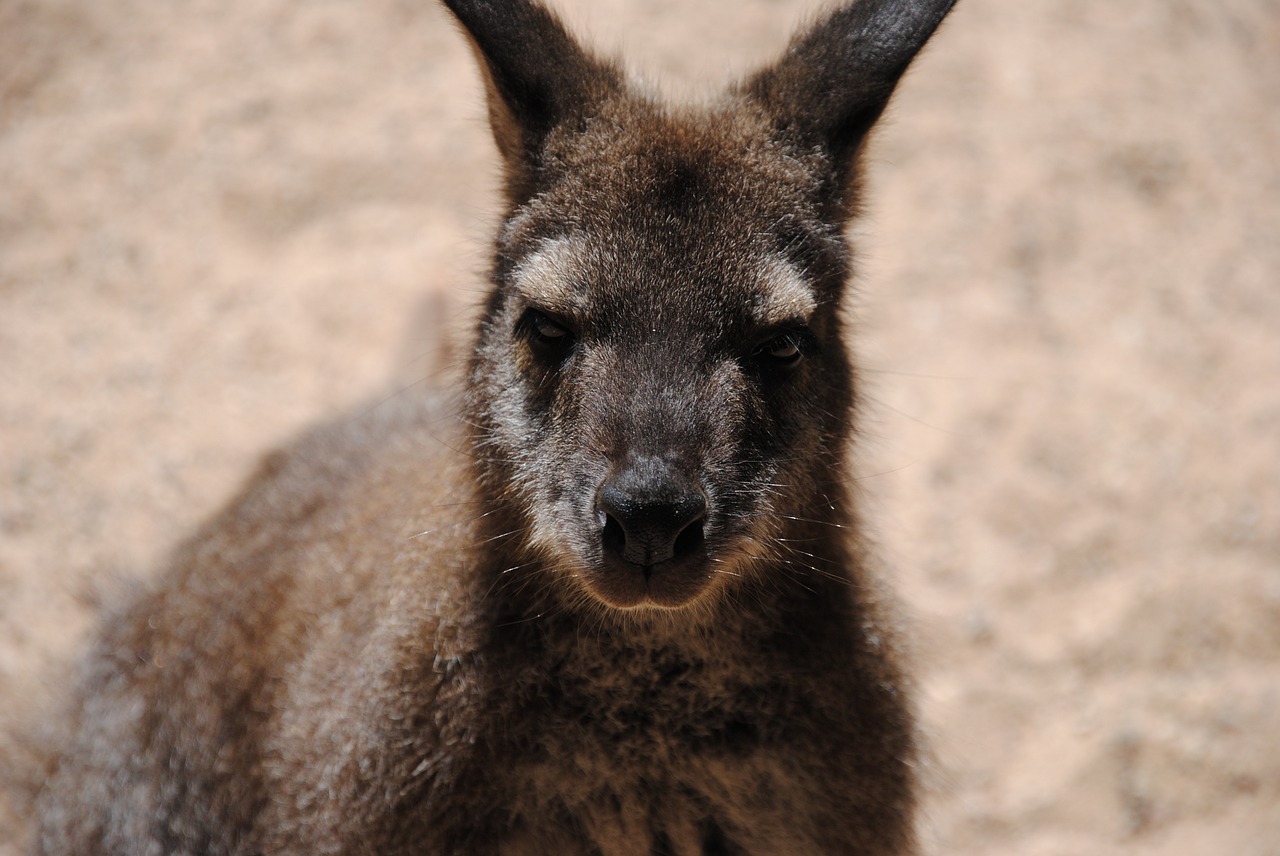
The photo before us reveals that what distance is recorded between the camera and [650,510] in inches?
135

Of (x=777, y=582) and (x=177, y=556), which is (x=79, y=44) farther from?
(x=777, y=582)

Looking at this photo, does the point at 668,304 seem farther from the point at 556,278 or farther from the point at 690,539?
the point at 690,539

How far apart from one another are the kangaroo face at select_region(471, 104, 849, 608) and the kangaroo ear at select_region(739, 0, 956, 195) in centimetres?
14

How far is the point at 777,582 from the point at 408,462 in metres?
1.85

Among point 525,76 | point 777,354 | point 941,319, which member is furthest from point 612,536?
point 941,319

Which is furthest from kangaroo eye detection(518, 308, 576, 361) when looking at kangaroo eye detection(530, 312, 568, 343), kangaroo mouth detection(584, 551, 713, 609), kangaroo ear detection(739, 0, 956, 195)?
kangaroo ear detection(739, 0, 956, 195)

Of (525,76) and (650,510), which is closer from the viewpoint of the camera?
(650,510)

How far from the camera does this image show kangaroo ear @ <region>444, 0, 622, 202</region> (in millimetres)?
4023

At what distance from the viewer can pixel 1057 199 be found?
27.1 ft

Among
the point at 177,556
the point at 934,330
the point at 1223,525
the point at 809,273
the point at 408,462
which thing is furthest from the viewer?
the point at 934,330

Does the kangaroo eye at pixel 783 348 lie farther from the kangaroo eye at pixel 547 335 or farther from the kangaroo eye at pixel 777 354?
the kangaroo eye at pixel 547 335

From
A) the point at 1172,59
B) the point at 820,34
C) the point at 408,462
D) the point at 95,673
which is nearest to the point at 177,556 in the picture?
the point at 95,673

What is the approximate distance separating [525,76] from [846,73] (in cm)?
108

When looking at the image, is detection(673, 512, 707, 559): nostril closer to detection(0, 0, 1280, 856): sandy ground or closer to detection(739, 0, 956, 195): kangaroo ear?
detection(739, 0, 956, 195): kangaroo ear
